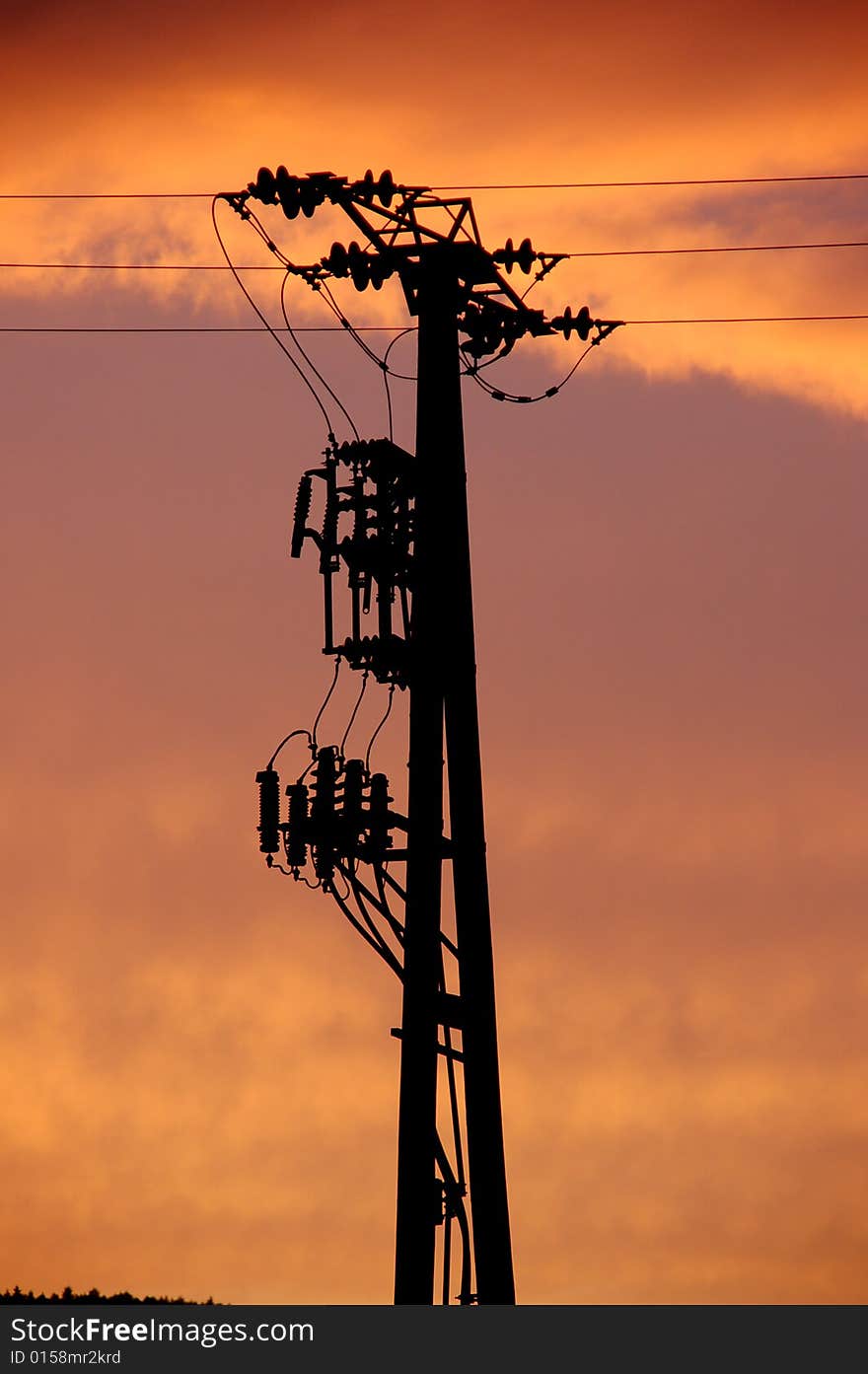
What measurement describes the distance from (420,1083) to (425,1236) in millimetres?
1699

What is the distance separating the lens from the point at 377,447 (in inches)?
1253

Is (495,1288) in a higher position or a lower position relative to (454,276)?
lower

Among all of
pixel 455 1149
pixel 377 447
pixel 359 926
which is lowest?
pixel 455 1149

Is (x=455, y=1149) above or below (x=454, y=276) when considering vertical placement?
below

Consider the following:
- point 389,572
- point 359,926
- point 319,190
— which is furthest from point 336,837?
point 319,190

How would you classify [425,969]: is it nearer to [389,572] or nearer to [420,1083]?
[420,1083]

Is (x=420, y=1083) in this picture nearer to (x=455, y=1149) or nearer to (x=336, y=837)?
(x=455, y=1149)

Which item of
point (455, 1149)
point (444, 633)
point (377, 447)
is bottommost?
point (455, 1149)

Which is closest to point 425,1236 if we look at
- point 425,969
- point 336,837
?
point 425,969

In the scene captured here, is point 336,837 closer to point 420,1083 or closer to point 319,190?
point 420,1083

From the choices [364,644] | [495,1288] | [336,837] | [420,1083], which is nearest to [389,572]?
[364,644]
